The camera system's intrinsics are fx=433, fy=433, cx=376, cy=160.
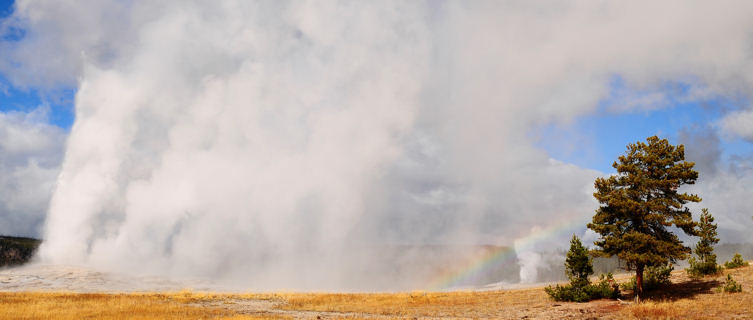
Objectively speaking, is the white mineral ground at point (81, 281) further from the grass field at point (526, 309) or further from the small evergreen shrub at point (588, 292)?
the small evergreen shrub at point (588, 292)

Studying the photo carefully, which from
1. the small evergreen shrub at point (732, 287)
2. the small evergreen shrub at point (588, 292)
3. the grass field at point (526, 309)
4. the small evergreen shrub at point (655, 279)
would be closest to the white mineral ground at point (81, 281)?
the grass field at point (526, 309)

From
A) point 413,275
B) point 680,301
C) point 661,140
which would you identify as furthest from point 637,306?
point 413,275

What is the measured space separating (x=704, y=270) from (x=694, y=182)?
12259mm

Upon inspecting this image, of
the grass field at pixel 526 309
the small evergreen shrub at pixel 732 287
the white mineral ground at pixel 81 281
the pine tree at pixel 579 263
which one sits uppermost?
the pine tree at pixel 579 263

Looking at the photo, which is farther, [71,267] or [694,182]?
[71,267]

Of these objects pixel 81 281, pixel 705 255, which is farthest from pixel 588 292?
pixel 81 281

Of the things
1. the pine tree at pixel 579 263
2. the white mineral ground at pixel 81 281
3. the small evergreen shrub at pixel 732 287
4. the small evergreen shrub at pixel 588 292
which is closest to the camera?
the small evergreen shrub at pixel 732 287

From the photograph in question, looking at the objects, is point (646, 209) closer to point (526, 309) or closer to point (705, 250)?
point (526, 309)

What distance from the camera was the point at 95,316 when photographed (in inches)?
1043

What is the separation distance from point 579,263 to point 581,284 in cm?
163

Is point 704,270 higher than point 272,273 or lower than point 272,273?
higher

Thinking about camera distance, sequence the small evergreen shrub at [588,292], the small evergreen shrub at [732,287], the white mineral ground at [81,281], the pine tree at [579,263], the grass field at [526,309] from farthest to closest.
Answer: the white mineral ground at [81,281] → the pine tree at [579,263] → the small evergreen shrub at [588,292] → the small evergreen shrub at [732,287] → the grass field at [526,309]

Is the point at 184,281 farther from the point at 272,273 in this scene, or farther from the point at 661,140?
the point at 661,140

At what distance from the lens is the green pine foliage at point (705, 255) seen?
3666 cm
